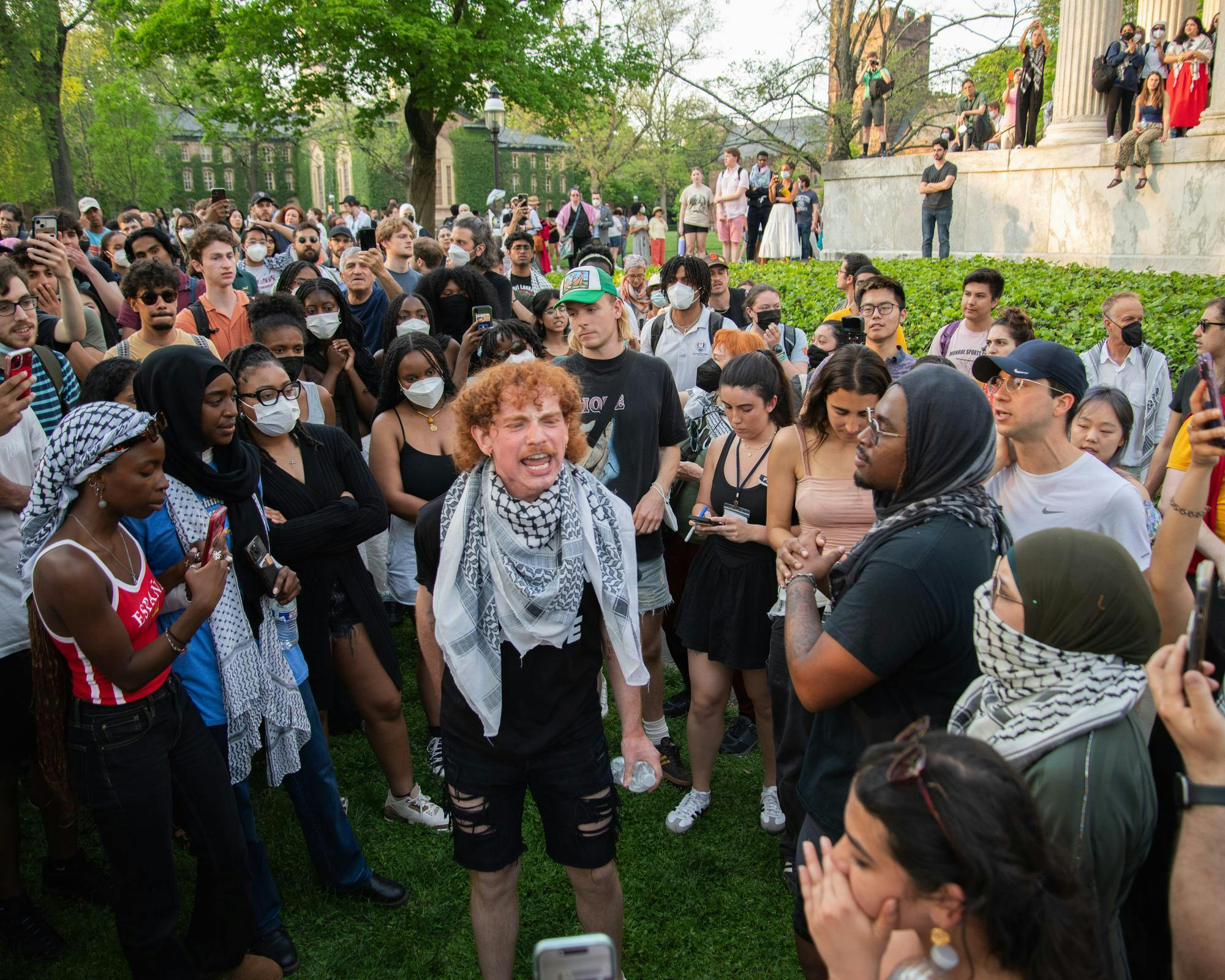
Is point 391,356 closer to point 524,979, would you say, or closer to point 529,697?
point 529,697

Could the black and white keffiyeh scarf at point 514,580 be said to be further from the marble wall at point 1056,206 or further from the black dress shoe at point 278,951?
the marble wall at point 1056,206

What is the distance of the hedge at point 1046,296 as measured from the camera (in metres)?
8.84

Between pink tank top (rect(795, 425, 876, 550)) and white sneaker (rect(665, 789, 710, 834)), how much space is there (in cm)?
146

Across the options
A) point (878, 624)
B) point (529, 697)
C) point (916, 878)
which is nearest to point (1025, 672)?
point (878, 624)

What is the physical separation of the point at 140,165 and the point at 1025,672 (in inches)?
2392

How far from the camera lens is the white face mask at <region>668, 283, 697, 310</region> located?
21.8ft

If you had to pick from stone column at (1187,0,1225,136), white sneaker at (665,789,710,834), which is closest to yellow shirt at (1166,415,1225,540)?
white sneaker at (665,789,710,834)

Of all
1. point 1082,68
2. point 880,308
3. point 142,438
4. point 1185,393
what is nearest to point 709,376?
point 880,308

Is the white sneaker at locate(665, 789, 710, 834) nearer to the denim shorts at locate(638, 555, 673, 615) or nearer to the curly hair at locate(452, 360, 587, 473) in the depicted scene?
the denim shorts at locate(638, 555, 673, 615)

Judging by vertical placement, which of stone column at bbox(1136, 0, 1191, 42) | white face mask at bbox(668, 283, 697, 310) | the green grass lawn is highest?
stone column at bbox(1136, 0, 1191, 42)

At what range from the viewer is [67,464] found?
2725 millimetres

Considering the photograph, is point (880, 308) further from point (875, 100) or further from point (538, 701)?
point (875, 100)

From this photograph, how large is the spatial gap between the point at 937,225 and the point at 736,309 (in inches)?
396

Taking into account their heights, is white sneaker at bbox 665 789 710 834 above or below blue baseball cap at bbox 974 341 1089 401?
below
